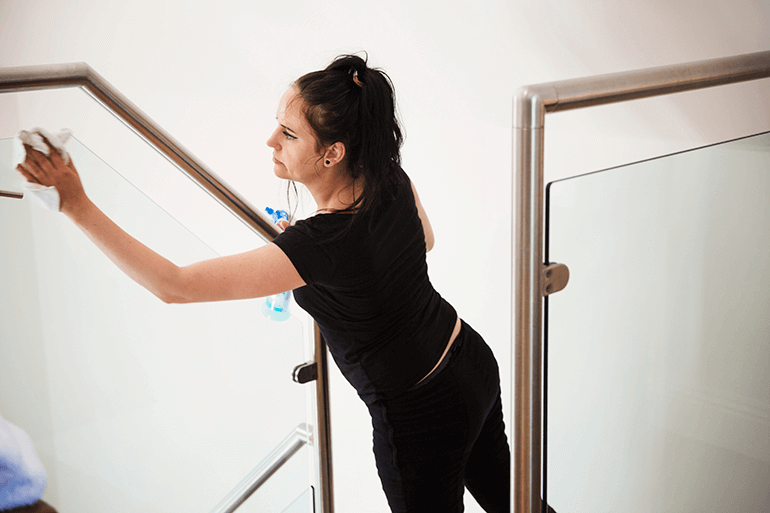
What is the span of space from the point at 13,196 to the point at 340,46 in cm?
170

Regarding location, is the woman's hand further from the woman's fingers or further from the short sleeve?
the short sleeve

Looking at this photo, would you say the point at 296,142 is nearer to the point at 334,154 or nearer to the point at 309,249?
the point at 334,154

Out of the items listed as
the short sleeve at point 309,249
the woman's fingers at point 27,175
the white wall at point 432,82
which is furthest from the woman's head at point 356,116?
the white wall at point 432,82

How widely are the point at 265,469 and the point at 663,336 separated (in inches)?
36.7

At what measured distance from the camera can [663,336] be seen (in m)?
1.07

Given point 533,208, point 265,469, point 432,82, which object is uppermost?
point 432,82

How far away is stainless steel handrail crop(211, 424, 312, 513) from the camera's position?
1462 millimetres

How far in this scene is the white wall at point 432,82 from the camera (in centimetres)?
169

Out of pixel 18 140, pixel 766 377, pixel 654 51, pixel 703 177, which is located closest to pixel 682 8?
pixel 654 51

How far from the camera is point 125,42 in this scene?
324cm

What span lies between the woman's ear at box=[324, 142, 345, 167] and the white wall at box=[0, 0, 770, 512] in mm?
936

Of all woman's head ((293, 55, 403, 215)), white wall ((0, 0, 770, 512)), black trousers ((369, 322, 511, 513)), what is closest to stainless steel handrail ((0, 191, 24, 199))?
woman's head ((293, 55, 403, 215))

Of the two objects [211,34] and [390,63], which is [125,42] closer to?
[211,34]

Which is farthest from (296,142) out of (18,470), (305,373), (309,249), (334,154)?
(18,470)
